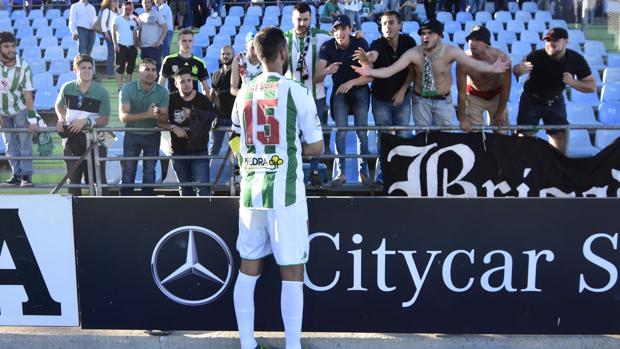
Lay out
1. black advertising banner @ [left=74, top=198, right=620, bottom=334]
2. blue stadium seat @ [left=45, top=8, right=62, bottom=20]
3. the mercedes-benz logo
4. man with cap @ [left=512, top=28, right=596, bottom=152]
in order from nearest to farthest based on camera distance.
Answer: black advertising banner @ [left=74, top=198, right=620, bottom=334] → the mercedes-benz logo → man with cap @ [left=512, top=28, right=596, bottom=152] → blue stadium seat @ [left=45, top=8, right=62, bottom=20]

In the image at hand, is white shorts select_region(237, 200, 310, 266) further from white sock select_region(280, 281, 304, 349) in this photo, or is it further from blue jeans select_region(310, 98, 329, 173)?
blue jeans select_region(310, 98, 329, 173)

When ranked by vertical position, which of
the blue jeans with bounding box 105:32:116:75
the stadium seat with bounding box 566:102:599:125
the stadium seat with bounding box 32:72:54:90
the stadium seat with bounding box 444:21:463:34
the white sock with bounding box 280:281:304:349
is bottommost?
the white sock with bounding box 280:281:304:349

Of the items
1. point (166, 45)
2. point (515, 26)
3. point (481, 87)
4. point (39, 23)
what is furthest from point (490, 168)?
point (39, 23)

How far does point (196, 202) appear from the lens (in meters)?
4.99

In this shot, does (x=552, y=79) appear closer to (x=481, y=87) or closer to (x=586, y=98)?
(x=481, y=87)

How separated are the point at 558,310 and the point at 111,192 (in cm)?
498

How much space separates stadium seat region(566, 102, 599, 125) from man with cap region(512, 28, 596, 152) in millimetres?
3037

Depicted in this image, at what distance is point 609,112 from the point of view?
32.5 feet

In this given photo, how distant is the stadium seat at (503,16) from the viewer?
1404cm

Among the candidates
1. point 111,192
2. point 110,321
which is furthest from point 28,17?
point 110,321

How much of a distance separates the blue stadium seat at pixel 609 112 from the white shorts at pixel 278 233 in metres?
6.70

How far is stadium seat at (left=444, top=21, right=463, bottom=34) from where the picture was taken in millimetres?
13326

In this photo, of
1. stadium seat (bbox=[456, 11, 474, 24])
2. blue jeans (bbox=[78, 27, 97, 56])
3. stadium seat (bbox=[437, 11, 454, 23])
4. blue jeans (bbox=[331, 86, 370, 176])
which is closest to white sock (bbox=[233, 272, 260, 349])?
blue jeans (bbox=[331, 86, 370, 176])

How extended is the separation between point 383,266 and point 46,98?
25.9 feet
